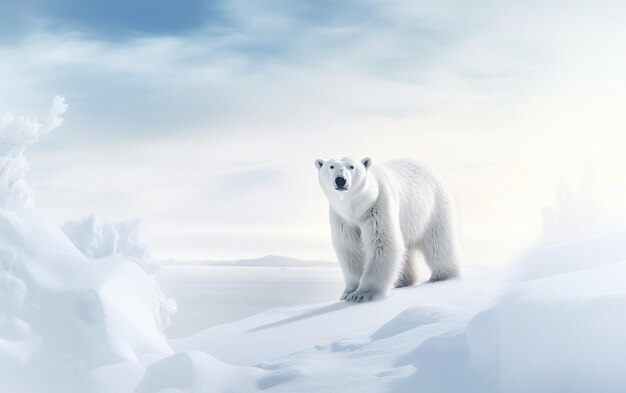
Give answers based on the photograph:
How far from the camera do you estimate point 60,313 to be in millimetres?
5051

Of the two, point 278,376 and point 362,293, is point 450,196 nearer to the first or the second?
point 362,293

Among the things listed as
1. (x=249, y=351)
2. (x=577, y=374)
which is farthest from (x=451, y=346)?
(x=249, y=351)

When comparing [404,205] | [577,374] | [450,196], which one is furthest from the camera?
[450,196]

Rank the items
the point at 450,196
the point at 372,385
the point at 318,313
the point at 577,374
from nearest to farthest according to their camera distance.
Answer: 1. the point at 577,374
2. the point at 372,385
3. the point at 318,313
4. the point at 450,196

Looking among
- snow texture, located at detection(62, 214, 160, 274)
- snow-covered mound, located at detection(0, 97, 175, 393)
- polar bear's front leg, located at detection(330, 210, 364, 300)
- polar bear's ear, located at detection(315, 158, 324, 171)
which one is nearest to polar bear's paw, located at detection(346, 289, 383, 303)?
polar bear's front leg, located at detection(330, 210, 364, 300)

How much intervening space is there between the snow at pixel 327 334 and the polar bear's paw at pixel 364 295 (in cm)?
15

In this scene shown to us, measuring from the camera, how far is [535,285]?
4.10 m

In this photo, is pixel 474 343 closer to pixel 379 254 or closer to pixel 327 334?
pixel 327 334

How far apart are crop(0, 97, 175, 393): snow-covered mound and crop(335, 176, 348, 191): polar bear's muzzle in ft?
6.04

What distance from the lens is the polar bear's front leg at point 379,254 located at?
6.26 metres

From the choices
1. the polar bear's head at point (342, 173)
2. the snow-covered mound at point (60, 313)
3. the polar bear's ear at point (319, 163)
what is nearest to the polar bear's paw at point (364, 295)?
the polar bear's head at point (342, 173)

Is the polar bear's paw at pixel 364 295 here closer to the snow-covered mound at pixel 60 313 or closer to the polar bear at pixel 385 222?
the polar bear at pixel 385 222

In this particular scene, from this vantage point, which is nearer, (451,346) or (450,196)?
(451,346)

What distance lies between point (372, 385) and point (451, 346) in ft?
1.80
